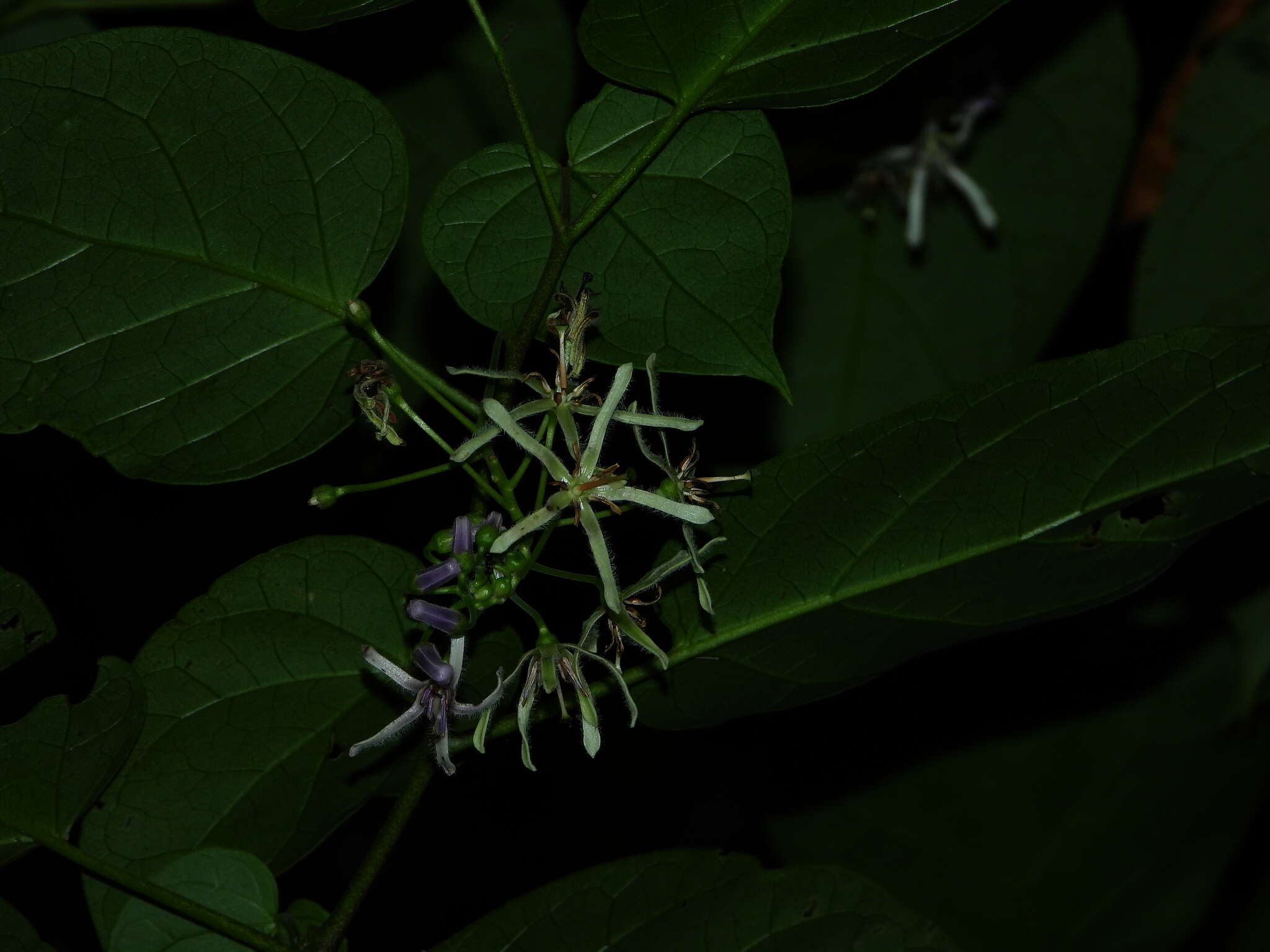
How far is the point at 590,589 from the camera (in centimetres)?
142

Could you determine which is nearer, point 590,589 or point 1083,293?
point 590,589

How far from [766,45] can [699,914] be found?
860 mm

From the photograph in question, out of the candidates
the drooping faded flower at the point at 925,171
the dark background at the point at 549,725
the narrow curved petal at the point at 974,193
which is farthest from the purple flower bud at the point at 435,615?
the narrow curved petal at the point at 974,193

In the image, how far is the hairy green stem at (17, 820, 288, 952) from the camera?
3.35 ft

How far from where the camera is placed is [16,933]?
106 cm

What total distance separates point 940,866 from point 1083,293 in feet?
3.37

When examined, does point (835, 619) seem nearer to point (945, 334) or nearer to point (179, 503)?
point (945, 334)

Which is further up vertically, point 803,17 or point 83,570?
point 803,17

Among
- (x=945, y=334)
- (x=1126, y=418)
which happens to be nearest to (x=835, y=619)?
(x=1126, y=418)

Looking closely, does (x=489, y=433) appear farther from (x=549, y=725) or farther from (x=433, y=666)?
(x=549, y=725)

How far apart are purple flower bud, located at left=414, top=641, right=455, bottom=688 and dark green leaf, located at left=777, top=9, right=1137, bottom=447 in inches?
30.8

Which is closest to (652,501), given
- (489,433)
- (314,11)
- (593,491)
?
(593,491)

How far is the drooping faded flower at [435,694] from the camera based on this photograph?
3.12 feet

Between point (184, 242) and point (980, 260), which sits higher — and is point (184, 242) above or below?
above
